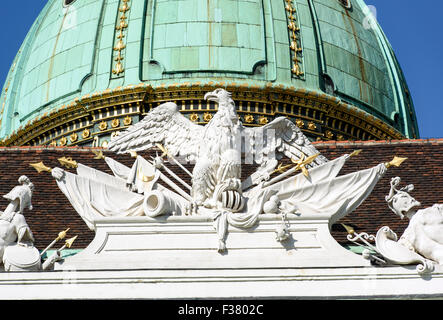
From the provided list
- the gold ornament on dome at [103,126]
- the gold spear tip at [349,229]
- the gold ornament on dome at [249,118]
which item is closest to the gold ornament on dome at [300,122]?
the gold ornament on dome at [249,118]


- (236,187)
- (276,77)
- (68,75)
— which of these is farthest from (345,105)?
(236,187)

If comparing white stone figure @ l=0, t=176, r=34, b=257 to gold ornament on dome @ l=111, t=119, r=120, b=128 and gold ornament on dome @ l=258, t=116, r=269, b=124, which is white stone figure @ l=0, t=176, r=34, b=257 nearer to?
gold ornament on dome @ l=111, t=119, r=120, b=128

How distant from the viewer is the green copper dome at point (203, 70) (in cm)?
2802

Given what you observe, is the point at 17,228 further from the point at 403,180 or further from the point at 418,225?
the point at 403,180

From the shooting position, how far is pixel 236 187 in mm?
19391

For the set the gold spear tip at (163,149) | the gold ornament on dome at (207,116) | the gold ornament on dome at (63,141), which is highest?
the gold ornament on dome at (207,116)

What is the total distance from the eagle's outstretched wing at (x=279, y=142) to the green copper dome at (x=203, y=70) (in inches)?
279

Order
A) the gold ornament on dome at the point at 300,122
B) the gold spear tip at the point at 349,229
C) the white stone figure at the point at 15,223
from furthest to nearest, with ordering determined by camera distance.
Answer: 1. the gold ornament on dome at the point at 300,122
2. the gold spear tip at the point at 349,229
3. the white stone figure at the point at 15,223

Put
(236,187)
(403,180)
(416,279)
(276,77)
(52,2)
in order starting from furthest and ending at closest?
(52,2)
(276,77)
(403,180)
(236,187)
(416,279)

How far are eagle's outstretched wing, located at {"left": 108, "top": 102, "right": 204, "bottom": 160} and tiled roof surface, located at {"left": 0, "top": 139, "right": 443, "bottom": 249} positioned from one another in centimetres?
140

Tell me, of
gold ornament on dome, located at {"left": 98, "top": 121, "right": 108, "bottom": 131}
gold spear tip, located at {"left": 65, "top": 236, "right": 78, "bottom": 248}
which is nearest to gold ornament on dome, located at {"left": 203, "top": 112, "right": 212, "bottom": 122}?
gold ornament on dome, located at {"left": 98, "top": 121, "right": 108, "bottom": 131}

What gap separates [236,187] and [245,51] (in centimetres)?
980

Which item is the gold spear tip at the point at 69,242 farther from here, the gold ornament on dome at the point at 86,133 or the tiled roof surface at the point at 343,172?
the gold ornament on dome at the point at 86,133

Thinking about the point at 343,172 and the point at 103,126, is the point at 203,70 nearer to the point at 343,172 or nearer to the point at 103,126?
the point at 103,126
